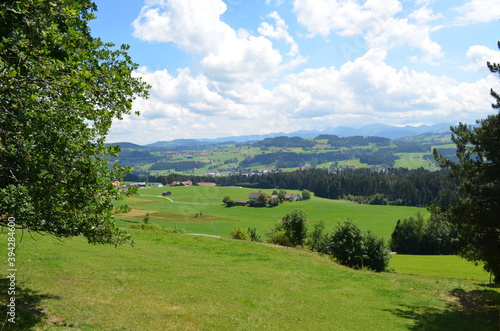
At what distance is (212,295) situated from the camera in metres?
19.7

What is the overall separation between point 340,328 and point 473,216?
12.3 metres

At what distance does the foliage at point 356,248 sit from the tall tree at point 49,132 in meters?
40.4

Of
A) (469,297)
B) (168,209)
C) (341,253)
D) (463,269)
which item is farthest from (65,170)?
(168,209)

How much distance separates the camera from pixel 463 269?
5525cm

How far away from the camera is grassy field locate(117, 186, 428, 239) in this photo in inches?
3615

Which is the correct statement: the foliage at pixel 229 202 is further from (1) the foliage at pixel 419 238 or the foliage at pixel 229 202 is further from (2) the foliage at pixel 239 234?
(2) the foliage at pixel 239 234

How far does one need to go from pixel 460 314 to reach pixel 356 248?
22.9 metres

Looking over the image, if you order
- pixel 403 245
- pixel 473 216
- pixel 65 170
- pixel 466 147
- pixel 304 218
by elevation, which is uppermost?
pixel 466 147

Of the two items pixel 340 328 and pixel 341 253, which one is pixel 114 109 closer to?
pixel 340 328

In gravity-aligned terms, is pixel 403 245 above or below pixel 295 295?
below

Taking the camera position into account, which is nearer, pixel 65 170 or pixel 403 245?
pixel 65 170

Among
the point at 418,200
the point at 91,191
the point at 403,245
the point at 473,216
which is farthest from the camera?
the point at 418,200

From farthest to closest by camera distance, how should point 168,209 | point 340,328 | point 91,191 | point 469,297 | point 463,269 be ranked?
point 168,209 → point 463,269 → point 469,297 → point 340,328 → point 91,191

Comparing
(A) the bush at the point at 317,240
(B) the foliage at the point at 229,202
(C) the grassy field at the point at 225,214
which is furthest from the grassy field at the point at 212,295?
(B) the foliage at the point at 229,202
